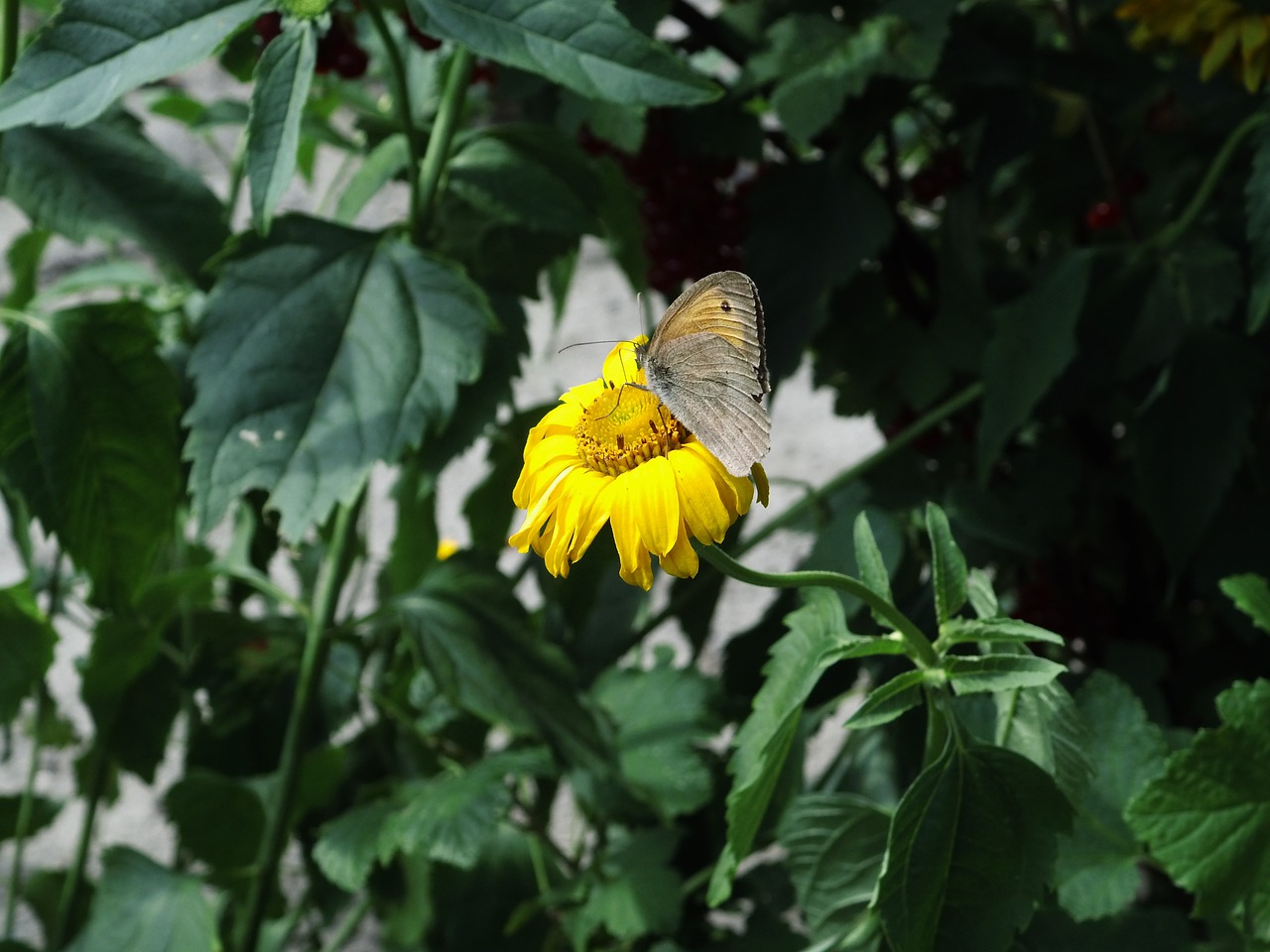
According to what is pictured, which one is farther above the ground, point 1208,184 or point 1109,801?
point 1208,184

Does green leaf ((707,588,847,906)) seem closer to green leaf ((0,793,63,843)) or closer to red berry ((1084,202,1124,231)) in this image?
red berry ((1084,202,1124,231))

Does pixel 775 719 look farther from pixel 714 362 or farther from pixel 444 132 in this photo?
pixel 444 132

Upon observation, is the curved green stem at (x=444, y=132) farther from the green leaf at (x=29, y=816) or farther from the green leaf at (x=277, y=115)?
the green leaf at (x=29, y=816)

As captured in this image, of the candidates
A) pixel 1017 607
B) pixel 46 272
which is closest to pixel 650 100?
pixel 1017 607

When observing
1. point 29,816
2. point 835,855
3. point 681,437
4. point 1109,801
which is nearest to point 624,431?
point 681,437

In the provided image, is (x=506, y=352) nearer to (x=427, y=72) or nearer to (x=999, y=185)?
(x=427, y=72)

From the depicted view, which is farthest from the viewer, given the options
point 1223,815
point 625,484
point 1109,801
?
point 1109,801

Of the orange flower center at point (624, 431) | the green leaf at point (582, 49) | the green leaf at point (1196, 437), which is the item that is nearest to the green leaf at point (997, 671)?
the orange flower center at point (624, 431)
